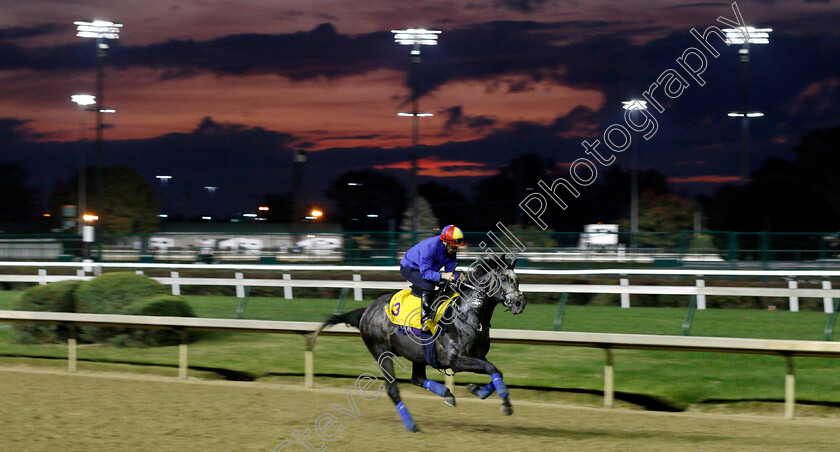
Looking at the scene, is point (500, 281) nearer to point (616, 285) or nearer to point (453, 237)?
point (453, 237)

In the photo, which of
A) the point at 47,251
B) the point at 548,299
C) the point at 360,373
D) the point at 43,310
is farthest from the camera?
the point at 47,251

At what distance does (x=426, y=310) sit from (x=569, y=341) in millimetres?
1703

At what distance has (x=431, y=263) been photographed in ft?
18.2

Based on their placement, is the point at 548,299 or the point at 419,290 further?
the point at 548,299

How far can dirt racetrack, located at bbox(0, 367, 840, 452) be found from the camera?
17.0 feet

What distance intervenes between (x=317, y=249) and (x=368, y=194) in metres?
57.1

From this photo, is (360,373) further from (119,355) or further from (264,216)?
(264,216)

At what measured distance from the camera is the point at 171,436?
17.9 feet

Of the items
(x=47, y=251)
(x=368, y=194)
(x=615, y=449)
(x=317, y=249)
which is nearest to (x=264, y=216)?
(x=368, y=194)

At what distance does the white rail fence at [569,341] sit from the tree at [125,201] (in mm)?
49725

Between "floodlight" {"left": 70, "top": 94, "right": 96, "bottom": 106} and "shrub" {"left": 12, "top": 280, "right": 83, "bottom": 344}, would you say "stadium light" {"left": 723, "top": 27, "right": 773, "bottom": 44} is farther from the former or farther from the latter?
"floodlight" {"left": 70, "top": 94, "right": 96, "bottom": 106}

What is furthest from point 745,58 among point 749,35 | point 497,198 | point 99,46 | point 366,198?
point 366,198

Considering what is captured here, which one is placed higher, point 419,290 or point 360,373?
point 419,290

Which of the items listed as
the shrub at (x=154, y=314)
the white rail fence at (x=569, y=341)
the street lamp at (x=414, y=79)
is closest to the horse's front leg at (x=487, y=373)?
the white rail fence at (x=569, y=341)
